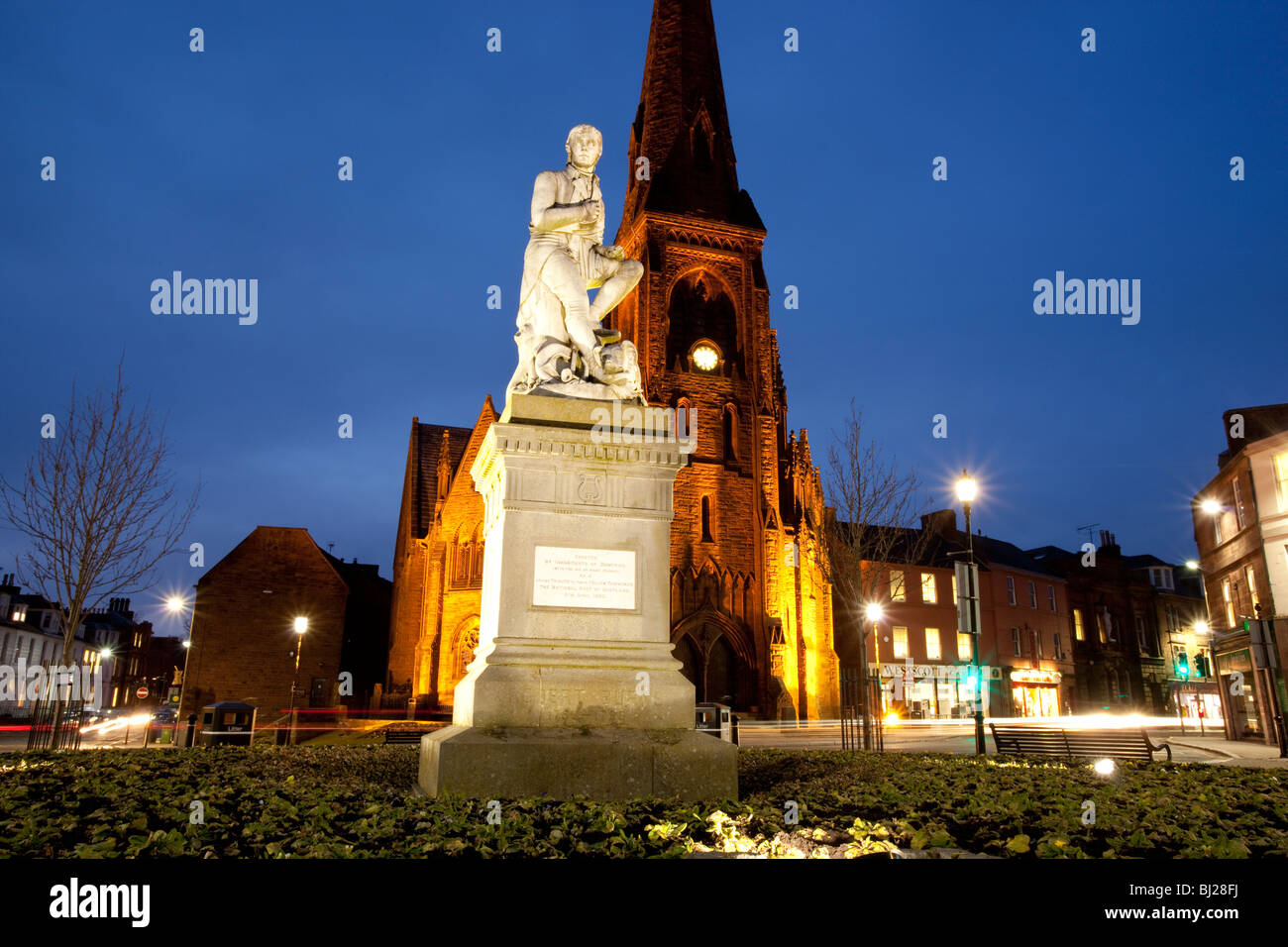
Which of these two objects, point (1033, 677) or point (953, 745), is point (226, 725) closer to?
point (953, 745)

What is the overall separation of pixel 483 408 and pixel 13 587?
110 ft

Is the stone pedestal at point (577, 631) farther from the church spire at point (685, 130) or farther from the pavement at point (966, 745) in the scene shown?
the church spire at point (685, 130)

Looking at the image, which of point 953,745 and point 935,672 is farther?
point 935,672

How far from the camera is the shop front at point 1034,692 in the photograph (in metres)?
53.6

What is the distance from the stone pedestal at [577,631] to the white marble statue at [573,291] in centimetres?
41

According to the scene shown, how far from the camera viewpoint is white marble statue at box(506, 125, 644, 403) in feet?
25.7

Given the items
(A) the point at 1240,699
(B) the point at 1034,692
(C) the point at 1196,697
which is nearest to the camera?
(A) the point at 1240,699

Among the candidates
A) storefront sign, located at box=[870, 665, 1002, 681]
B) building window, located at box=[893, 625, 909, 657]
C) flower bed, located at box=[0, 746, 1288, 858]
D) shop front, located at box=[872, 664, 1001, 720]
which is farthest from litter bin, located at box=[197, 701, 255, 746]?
building window, located at box=[893, 625, 909, 657]

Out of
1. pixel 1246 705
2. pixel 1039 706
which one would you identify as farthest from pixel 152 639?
pixel 1246 705

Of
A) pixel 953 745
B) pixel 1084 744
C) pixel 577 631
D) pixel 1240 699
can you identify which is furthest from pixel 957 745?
pixel 577 631

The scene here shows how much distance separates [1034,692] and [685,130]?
4049 centimetres

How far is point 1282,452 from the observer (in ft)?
92.6

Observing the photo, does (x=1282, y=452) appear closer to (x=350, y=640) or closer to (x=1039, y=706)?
(x=1039, y=706)

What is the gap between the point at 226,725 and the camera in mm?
17812
